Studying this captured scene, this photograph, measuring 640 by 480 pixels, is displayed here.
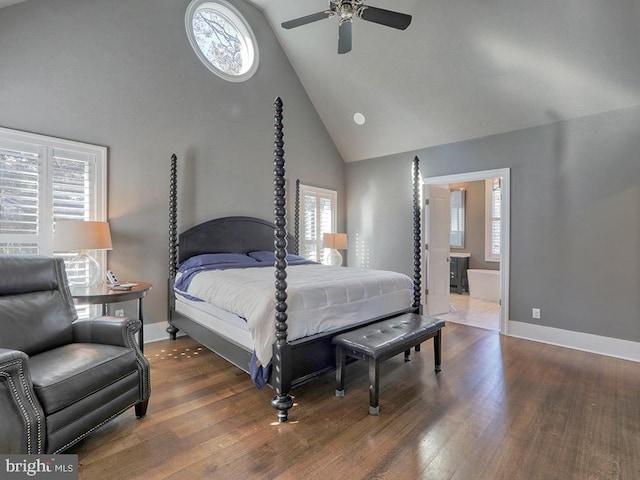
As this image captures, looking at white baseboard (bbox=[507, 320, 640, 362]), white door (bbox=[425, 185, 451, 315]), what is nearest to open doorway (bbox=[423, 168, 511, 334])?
white door (bbox=[425, 185, 451, 315])

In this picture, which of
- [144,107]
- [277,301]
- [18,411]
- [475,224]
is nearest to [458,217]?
[475,224]

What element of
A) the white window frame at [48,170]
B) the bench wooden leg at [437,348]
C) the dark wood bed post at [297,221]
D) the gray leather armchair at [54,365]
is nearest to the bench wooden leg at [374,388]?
the bench wooden leg at [437,348]

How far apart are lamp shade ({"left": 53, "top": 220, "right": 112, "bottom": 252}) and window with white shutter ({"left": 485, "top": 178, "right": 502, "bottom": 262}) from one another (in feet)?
23.1

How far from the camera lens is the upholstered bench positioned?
7.70 feet

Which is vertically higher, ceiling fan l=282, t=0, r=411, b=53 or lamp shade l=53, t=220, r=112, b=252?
ceiling fan l=282, t=0, r=411, b=53

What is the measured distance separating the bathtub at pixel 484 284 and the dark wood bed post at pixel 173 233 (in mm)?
5611

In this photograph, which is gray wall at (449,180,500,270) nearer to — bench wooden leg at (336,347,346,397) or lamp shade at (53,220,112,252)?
bench wooden leg at (336,347,346,397)

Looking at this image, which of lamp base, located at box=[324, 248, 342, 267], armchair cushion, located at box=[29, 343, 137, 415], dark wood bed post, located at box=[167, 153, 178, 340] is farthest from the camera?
lamp base, located at box=[324, 248, 342, 267]

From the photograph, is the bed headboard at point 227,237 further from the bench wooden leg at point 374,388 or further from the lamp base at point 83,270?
the bench wooden leg at point 374,388

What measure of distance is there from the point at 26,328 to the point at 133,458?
1.10 m

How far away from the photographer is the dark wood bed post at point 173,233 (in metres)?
A: 3.89

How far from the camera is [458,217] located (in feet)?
24.7

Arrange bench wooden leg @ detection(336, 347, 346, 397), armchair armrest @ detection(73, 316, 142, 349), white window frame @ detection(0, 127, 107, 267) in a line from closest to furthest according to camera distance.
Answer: armchair armrest @ detection(73, 316, 142, 349) < bench wooden leg @ detection(336, 347, 346, 397) < white window frame @ detection(0, 127, 107, 267)

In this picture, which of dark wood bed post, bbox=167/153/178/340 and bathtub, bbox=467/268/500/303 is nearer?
dark wood bed post, bbox=167/153/178/340
